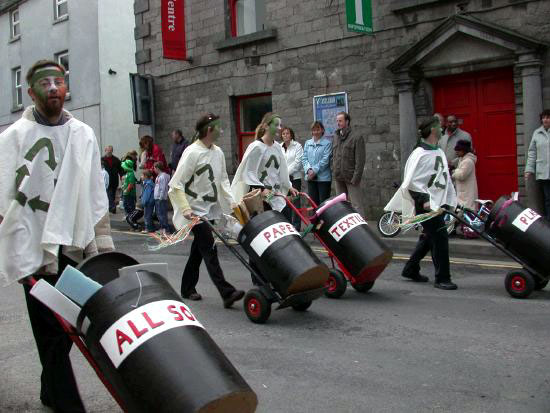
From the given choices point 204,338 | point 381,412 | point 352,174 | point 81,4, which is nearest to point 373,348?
point 381,412

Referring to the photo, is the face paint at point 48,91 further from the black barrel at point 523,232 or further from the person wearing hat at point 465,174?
the person wearing hat at point 465,174

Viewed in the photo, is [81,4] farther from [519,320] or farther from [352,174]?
[519,320]

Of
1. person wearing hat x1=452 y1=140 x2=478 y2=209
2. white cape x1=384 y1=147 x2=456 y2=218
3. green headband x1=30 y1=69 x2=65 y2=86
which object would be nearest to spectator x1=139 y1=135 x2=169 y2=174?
person wearing hat x1=452 y1=140 x2=478 y2=209

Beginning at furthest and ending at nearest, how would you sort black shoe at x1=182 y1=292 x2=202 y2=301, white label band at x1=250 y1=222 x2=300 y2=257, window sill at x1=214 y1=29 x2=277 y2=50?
window sill at x1=214 y1=29 x2=277 y2=50 → black shoe at x1=182 y1=292 x2=202 y2=301 → white label band at x1=250 y1=222 x2=300 y2=257

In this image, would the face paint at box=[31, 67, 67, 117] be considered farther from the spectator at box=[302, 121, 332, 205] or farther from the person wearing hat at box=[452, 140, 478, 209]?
the spectator at box=[302, 121, 332, 205]

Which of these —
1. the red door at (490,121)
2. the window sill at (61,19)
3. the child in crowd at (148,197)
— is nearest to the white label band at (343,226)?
the red door at (490,121)

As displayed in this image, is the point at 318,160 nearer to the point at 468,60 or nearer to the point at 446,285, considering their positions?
the point at 468,60

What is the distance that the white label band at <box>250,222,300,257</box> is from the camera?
605 centimetres

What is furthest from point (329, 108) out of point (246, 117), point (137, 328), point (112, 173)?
point (137, 328)

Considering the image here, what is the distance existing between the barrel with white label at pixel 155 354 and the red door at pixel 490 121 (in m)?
10.4

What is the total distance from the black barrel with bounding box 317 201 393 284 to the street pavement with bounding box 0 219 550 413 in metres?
0.36

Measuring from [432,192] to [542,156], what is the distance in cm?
393

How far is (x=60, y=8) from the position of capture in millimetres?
25141

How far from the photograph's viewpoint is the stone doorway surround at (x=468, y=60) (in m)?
11.4
